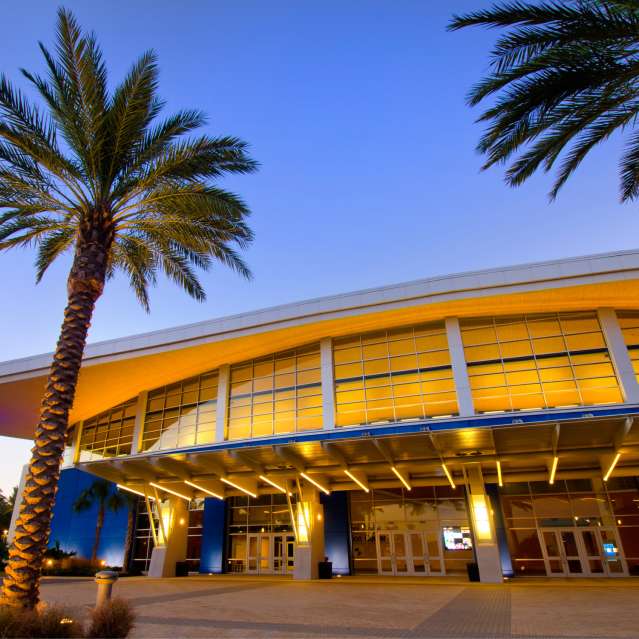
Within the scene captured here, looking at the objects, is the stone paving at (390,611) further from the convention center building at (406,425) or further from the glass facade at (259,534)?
the glass facade at (259,534)

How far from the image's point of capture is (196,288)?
16.3 meters

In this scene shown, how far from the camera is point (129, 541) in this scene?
29625 millimetres

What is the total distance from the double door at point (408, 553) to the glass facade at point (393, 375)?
5.76 meters

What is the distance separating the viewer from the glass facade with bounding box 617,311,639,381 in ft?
62.8

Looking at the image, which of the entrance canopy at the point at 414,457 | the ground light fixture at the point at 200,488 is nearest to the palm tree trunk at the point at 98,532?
the entrance canopy at the point at 414,457

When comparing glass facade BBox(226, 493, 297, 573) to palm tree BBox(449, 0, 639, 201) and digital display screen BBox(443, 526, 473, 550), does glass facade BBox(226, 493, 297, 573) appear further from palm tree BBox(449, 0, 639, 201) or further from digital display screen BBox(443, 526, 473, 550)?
palm tree BBox(449, 0, 639, 201)

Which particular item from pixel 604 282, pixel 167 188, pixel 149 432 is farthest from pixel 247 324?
pixel 604 282

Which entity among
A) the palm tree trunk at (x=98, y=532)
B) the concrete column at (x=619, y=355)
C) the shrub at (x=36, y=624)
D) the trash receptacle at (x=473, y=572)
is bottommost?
the shrub at (x=36, y=624)

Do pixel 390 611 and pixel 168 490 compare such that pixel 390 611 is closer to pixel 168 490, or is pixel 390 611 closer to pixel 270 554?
pixel 168 490

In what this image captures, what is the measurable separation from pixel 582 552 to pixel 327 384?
12.6 metres

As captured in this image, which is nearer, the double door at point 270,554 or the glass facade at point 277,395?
the glass facade at point 277,395

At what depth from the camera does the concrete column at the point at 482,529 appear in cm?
1798

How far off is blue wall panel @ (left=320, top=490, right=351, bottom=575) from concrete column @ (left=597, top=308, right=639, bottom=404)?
518 inches

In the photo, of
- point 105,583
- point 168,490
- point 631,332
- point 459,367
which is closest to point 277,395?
point 168,490
